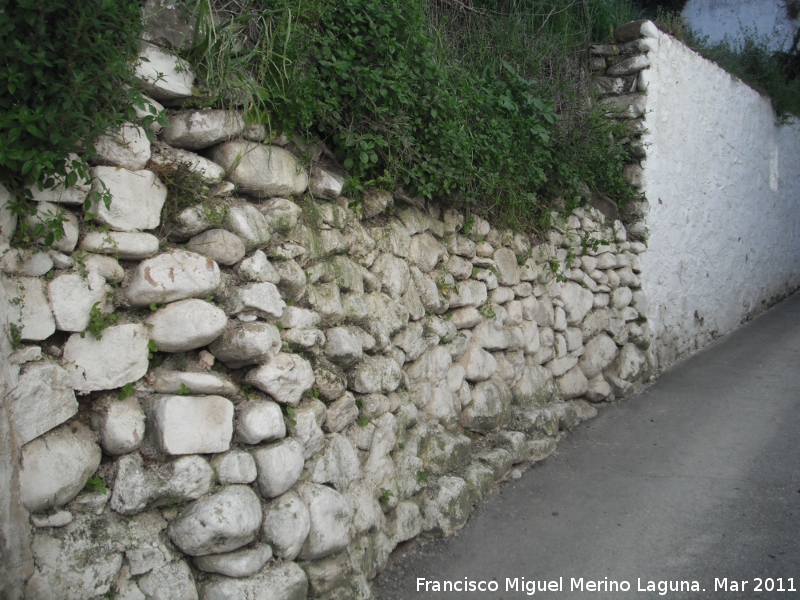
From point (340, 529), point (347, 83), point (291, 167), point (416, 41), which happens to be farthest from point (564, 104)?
point (340, 529)

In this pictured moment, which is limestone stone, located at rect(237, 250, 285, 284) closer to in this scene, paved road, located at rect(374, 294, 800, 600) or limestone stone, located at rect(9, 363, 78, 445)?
limestone stone, located at rect(9, 363, 78, 445)

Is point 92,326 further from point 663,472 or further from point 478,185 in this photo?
point 663,472

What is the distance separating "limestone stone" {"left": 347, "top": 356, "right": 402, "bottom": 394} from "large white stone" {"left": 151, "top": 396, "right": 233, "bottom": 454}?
0.76 meters

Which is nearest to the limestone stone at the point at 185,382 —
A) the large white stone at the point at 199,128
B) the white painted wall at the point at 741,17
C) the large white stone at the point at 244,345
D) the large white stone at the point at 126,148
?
the large white stone at the point at 244,345

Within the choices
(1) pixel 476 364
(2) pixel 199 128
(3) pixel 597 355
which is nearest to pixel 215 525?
(2) pixel 199 128

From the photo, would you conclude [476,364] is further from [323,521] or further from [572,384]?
[323,521]

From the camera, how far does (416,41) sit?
11.7 feet

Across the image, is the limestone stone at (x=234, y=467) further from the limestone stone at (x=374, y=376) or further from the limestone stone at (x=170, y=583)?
the limestone stone at (x=374, y=376)

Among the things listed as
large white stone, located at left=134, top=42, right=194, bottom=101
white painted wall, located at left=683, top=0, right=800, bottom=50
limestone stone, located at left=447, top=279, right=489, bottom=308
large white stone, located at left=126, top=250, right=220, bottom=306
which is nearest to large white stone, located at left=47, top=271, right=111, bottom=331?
large white stone, located at left=126, top=250, right=220, bottom=306

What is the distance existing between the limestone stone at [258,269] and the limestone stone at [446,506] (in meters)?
1.51

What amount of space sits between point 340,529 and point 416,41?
Result: 2423 mm

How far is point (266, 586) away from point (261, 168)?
170 cm

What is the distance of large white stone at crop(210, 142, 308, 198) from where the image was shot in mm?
2902

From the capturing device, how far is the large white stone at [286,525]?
104 inches
